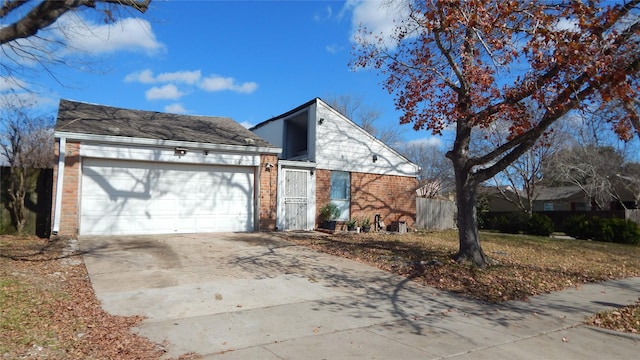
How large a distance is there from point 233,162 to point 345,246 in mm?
4940

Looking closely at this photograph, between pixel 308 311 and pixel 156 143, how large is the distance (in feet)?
29.2

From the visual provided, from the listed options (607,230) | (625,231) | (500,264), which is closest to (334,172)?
(500,264)


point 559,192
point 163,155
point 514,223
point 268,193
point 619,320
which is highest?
point 559,192

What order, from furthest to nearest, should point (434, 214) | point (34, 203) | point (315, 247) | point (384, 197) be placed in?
point (434, 214), point (384, 197), point (34, 203), point (315, 247)

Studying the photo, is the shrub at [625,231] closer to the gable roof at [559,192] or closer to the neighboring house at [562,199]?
the neighboring house at [562,199]

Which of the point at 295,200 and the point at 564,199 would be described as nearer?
the point at 295,200

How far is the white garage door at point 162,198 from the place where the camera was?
13258mm

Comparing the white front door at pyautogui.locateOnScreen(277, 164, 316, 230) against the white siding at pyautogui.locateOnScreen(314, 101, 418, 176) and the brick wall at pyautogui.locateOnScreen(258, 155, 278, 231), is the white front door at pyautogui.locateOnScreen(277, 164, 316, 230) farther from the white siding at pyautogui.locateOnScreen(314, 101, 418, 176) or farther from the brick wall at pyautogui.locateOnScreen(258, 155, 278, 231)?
the white siding at pyautogui.locateOnScreen(314, 101, 418, 176)

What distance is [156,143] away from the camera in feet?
45.4

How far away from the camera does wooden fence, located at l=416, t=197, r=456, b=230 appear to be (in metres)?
21.2

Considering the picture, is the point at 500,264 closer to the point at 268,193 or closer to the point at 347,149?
the point at 268,193

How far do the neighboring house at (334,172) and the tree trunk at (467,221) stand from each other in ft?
23.1

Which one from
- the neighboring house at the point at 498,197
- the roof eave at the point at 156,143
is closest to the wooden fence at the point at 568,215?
the neighboring house at the point at 498,197

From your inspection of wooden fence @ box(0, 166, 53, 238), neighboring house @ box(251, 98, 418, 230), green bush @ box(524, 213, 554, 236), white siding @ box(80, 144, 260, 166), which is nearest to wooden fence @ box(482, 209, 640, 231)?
green bush @ box(524, 213, 554, 236)
